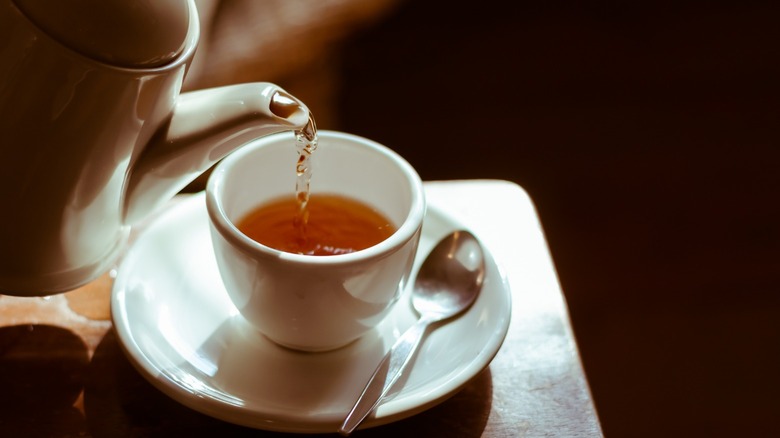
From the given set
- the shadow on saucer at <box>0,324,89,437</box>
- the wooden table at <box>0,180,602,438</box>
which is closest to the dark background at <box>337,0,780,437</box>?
the wooden table at <box>0,180,602,438</box>

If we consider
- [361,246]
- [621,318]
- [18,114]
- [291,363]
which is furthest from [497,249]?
[621,318]

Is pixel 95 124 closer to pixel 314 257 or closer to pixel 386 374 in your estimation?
pixel 314 257

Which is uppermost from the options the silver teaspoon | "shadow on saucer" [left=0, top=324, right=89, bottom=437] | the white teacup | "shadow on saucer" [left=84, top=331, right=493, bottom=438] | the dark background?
the white teacup

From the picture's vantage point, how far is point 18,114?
52 centimetres

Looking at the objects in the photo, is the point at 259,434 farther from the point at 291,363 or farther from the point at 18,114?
the point at 18,114

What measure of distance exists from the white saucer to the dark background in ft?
2.85

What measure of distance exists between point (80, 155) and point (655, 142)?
184cm

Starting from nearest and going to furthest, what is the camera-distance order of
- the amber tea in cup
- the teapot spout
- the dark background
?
1. the teapot spout
2. the amber tea in cup
3. the dark background

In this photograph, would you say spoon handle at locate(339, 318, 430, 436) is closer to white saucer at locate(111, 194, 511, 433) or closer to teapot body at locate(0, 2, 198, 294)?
white saucer at locate(111, 194, 511, 433)

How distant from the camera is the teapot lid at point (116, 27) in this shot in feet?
1.61

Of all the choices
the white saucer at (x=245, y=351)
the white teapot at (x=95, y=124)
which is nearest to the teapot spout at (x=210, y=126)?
the white teapot at (x=95, y=124)

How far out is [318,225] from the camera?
752 millimetres

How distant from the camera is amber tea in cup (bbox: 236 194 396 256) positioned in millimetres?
721

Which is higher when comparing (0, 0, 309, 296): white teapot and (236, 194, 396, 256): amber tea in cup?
(0, 0, 309, 296): white teapot
